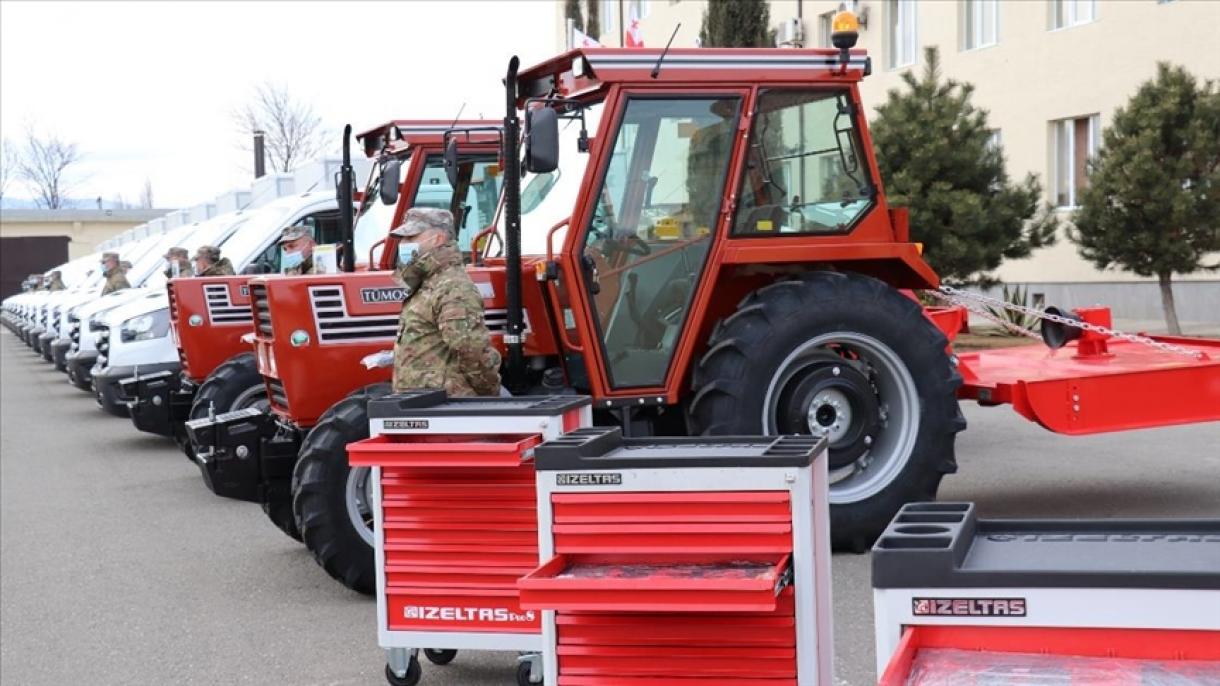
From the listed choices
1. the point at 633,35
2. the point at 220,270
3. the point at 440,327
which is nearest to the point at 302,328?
the point at 440,327

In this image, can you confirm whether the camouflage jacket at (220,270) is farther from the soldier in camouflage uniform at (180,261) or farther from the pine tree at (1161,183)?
the pine tree at (1161,183)

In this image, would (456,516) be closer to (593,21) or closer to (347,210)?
(347,210)

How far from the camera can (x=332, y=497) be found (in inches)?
280

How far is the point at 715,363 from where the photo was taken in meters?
7.99

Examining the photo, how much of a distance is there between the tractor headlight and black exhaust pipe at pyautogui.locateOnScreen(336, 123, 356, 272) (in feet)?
11.2

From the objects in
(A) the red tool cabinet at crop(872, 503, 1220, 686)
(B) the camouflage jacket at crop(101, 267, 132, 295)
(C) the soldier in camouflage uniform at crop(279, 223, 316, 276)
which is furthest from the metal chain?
(B) the camouflage jacket at crop(101, 267, 132, 295)

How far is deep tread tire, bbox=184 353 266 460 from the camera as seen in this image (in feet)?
36.7

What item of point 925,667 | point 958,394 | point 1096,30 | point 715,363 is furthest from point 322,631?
point 1096,30

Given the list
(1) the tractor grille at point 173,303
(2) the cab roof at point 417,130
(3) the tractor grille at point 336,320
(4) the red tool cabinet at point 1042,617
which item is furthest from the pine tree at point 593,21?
(4) the red tool cabinet at point 1042,617

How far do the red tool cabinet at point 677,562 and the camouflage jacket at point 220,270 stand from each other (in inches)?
425

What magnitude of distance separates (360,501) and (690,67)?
2.85 metres

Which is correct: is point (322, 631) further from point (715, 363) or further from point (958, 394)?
point (958, 394)

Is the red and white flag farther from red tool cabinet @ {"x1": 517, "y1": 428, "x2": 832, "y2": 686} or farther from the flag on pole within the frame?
red tool cabinet @ {"x1": 517, "y1": 428, "x2": 832, "y2": 686}

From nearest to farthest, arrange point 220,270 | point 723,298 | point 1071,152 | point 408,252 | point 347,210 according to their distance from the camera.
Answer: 1. point 408,252
2. point 723,298
3. point 347,210
4. point 220,270
5. point 1071,152
